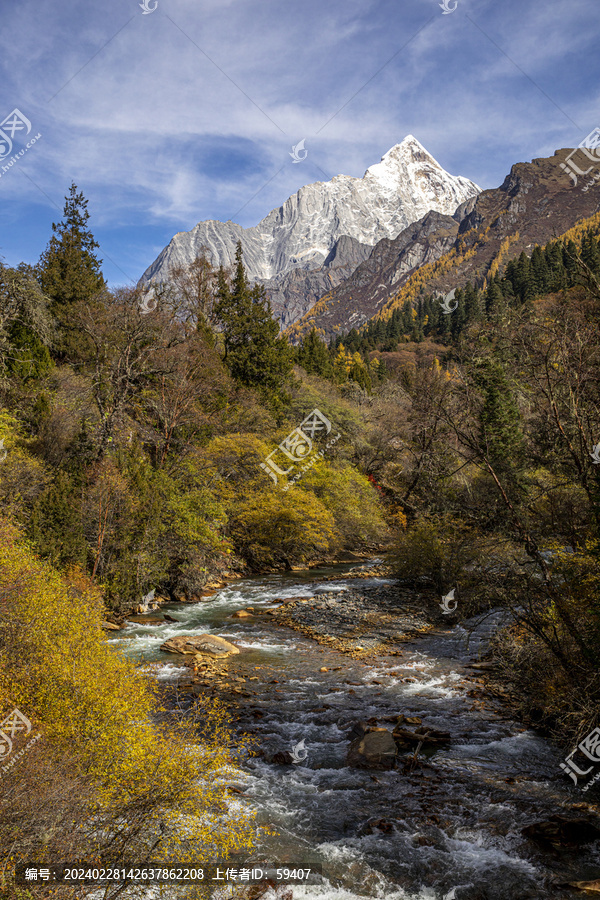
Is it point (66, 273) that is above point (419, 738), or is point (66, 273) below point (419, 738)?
above

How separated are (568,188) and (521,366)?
757 feet

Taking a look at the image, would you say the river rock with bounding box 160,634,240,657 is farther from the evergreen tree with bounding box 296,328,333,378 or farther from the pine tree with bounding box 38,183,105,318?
the evergreen tree with bounding box 296,328,333,378

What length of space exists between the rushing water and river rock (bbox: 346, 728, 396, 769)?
165 mm

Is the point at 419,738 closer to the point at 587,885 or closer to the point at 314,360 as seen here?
the point at 587,885

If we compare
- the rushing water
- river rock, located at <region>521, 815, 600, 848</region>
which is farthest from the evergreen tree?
river rock, located at <region>521, 815, 600, 848</region>

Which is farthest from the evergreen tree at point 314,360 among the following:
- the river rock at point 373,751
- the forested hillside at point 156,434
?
the river rock at point 373,751

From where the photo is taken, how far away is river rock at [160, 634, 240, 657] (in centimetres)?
1319

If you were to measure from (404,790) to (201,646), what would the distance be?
24.7ft

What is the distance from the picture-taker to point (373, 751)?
8.05m

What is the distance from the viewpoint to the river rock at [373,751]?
7883 mm

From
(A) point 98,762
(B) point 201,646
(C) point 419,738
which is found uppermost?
(A) point 98,762

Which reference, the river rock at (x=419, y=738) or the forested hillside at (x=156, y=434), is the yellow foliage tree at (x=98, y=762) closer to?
the river rock at (x=419, y=738)

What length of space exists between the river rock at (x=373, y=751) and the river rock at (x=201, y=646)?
Result: 5780 millimetres

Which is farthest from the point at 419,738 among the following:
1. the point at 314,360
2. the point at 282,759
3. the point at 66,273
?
the point at 314,360
